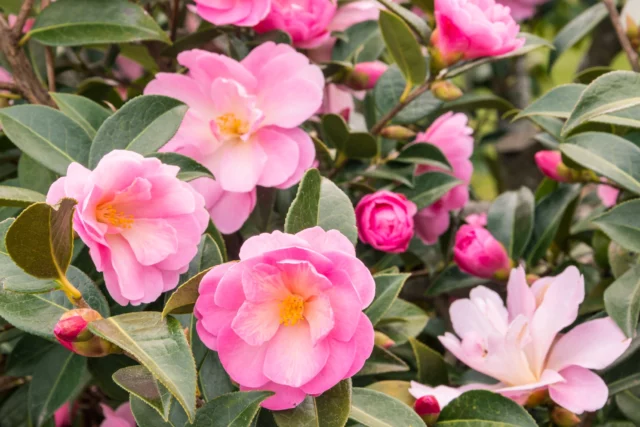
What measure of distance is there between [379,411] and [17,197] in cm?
41

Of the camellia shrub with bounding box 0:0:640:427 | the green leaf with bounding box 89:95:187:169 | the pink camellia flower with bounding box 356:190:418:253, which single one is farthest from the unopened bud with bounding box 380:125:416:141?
the green leaf with bounding box 89:95:187:169

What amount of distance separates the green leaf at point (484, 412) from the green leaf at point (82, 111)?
52 cm

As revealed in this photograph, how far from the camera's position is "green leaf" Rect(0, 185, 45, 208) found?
2.41 ft

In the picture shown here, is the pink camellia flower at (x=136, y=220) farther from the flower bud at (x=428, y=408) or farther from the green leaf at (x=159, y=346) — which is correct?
the flower bud at (x=428, y=408)

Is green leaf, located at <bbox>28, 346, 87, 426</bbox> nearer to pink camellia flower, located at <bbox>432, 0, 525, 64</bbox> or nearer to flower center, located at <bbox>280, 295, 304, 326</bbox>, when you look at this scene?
flower center, located at <bbox>280, 295, 304, 326</bbox>

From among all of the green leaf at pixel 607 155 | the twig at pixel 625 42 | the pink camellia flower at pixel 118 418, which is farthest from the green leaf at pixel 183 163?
the twig at pixel 625 42

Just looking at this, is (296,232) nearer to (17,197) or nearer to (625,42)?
(17,197)

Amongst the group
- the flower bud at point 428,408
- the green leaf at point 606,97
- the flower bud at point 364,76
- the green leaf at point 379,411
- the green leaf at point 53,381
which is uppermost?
the green leaf at point 606,97

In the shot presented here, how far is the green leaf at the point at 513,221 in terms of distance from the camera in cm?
112

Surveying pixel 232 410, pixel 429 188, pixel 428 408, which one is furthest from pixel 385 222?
pixel 232 410

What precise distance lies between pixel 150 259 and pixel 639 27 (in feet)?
2.82

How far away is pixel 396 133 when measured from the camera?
1.09 meters

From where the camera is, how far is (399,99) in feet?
3.67

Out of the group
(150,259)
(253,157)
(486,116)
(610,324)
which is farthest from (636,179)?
(486,116)
